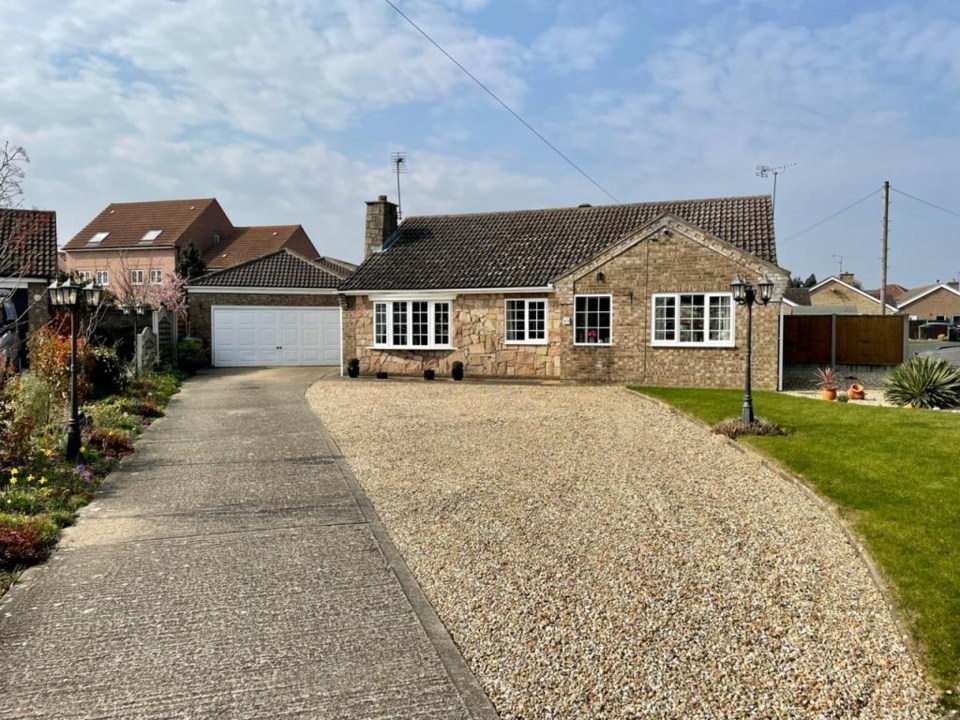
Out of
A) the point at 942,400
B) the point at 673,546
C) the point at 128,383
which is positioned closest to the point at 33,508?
the point at 673,546

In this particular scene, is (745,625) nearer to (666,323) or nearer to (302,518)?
(302,518)

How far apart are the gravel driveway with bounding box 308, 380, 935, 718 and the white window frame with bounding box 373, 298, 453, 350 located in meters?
11.0

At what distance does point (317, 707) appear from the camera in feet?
13.3

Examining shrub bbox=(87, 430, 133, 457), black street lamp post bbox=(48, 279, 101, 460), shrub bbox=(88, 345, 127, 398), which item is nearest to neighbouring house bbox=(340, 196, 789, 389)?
shrub bbox=(88, 345, 127, 398)

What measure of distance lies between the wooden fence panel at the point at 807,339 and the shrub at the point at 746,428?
9.51 metres

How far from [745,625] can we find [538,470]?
16.3ft

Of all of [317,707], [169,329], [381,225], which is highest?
[381,225]

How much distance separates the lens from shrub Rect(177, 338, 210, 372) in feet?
80.6

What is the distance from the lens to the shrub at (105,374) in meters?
17.1

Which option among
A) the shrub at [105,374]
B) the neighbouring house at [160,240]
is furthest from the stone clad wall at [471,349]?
the neighbouring house at [160,240]

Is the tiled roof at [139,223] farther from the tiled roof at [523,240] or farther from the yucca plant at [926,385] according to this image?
the yucca plant at [926,385]

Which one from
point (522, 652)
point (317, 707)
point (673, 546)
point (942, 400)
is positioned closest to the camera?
point (317, 707)

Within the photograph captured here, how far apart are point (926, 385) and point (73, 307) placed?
17625 millimetres

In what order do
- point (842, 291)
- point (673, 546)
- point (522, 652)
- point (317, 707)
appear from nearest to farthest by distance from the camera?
point (317, 707) < point (522, 652) < point (673, 546) < point (842, 291)
